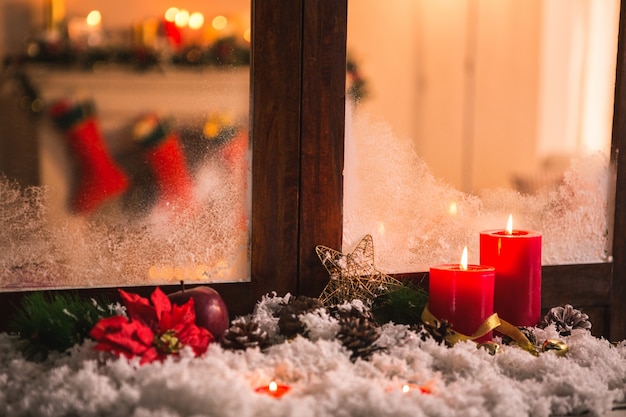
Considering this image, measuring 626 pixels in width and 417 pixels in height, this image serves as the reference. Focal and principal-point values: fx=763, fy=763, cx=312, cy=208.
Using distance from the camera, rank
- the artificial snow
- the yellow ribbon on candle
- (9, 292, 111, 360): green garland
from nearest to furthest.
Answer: the artificial snow → (9, 292, 111, 360): green garland → the yellow ribbon on candle

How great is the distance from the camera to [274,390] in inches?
36.9

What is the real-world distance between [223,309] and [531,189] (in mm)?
668

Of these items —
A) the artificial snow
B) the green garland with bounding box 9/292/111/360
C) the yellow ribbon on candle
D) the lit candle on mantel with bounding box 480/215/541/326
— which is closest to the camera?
the artificial snow

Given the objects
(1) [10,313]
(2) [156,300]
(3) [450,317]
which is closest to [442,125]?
(3) [450,317]

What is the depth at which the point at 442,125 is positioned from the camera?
1.38 m

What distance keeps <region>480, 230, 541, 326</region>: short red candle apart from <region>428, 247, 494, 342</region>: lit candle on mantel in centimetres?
7

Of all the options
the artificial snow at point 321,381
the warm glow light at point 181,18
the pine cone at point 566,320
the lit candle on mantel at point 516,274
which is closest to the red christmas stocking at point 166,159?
the warm glow light at point 181,18

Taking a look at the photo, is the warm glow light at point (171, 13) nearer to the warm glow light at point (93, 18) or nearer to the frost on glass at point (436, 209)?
the warm glow light at point (93, 18)

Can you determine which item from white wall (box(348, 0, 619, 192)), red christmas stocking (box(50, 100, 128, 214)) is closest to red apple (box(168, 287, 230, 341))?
red christmas stocking (box(50, 100, 128, 214))

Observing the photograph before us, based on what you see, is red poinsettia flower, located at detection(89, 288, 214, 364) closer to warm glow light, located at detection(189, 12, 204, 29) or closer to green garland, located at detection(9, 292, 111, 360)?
green garland, located at detection(9, 292, 111, 360)

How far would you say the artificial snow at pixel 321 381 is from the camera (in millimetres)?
868

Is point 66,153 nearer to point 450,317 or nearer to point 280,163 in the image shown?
point 280,163

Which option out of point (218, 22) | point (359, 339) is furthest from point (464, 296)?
point (218, 22)

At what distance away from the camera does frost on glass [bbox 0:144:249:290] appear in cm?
117
